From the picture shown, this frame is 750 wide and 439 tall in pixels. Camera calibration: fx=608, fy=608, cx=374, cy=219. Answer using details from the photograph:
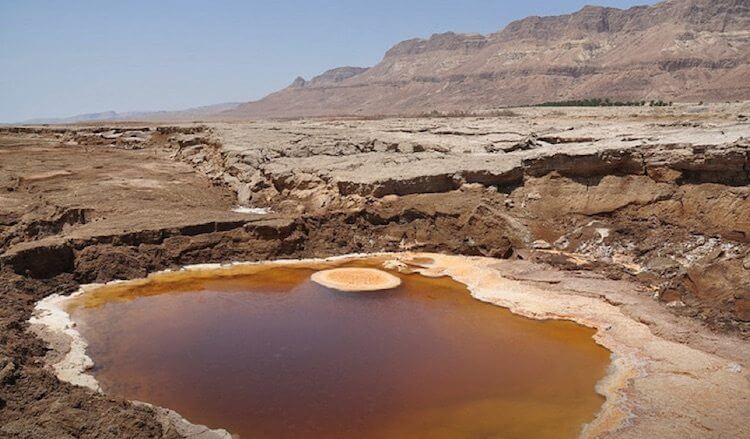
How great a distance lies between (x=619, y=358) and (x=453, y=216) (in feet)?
25.7

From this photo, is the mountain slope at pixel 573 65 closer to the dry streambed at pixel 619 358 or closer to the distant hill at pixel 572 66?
the distant hill at pixel 572 66

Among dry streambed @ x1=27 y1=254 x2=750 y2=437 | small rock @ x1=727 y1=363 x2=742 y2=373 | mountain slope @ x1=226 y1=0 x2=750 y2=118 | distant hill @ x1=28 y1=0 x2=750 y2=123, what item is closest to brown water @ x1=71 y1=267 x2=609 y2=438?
dry streambed @ x1=27 y1=254 x2=750 y2=437

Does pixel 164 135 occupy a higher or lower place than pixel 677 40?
lower

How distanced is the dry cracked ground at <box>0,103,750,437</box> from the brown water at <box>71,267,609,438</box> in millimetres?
1618

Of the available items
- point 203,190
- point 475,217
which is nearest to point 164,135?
point 203,190

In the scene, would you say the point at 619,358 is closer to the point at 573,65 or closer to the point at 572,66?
the point at 572,66

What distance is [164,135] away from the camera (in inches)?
1346

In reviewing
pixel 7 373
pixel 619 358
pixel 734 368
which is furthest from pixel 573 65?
pixel 7 373

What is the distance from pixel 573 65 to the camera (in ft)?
351

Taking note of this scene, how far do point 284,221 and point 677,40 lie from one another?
98433 mm

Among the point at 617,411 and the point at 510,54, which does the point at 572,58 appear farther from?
the point at 617,411

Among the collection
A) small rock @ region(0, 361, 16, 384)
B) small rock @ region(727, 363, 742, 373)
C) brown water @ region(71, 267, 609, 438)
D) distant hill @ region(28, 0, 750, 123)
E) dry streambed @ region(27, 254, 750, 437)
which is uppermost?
distant hill @ region(28, 0, 750, 123)

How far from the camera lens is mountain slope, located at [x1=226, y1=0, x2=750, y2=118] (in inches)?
3396

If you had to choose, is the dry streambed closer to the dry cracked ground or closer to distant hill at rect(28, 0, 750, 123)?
the dry cracked ground
